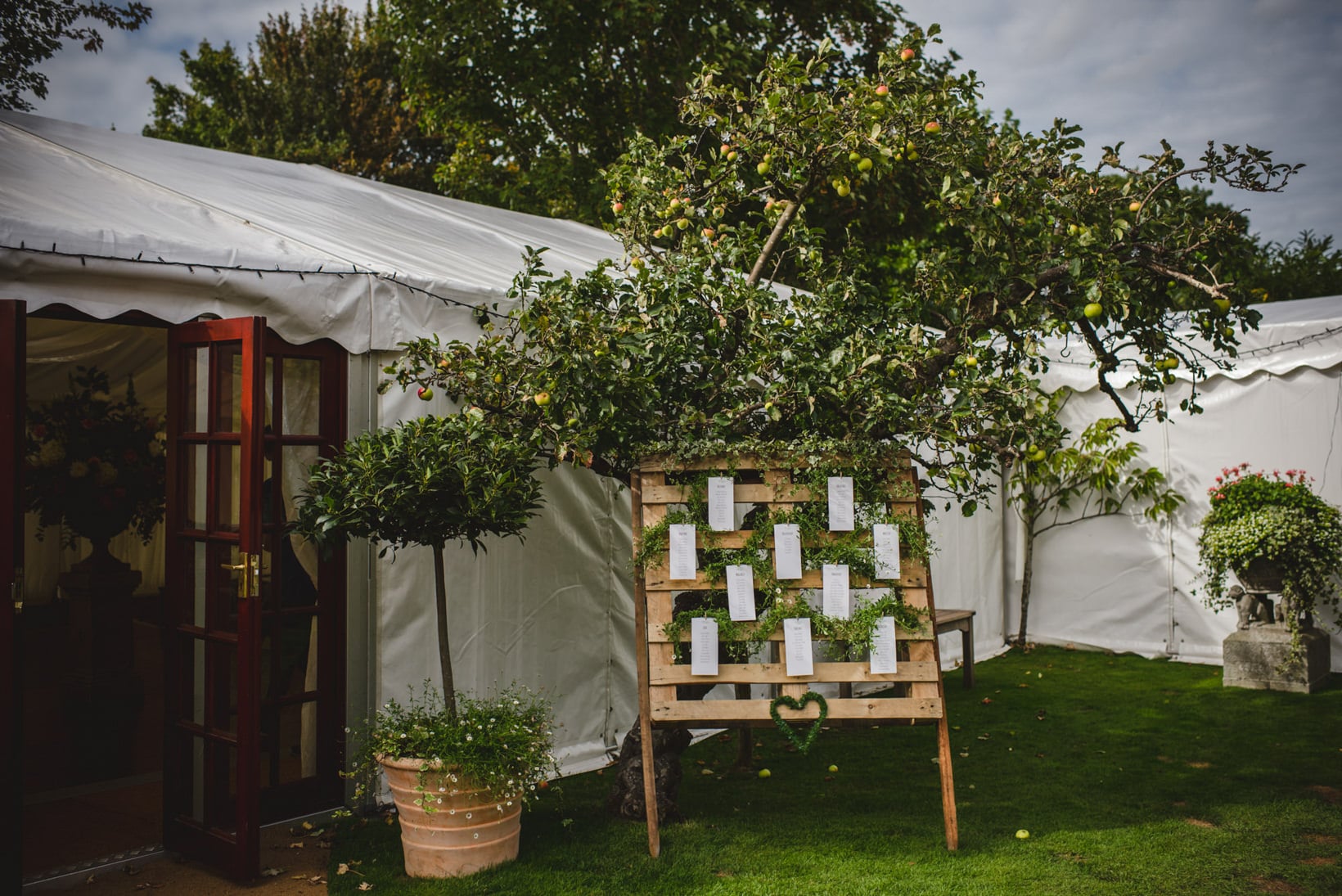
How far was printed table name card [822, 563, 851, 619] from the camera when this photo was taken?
12.8ft

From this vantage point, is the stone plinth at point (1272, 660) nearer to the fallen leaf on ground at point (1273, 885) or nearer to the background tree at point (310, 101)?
the fallen leaf on ground at point (1273, 885)

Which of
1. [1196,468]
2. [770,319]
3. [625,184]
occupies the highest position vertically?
[625,184]

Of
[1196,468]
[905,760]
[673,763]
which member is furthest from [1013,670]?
[673,763]

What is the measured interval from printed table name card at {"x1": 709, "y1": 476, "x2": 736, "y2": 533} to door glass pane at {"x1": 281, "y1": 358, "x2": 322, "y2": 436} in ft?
5.77

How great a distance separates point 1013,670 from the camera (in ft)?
25.2

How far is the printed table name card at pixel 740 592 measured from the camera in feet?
12.8

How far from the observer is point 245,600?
3531 mm

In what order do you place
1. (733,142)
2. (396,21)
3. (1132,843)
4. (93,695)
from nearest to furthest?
(1132,843) → (733,142) → (93,695) → (396,21)

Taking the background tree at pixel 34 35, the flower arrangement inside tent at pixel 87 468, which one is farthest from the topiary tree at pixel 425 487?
the background tree at pixel 34 35

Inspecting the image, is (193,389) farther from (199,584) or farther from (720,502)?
(720,502)

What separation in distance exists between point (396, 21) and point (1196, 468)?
420 inches

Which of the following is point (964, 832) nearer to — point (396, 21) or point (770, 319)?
point (770, 319)

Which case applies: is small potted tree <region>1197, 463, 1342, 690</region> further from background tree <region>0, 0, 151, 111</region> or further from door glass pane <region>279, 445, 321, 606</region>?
background tree <region>0, 0, 151, 111</region>

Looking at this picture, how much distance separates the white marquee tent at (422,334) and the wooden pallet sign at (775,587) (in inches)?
44.6
